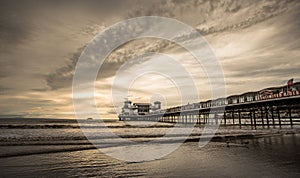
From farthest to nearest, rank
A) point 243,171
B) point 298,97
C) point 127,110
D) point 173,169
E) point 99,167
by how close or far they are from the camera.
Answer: point 127,110 → point 298,97 → point 99,167 → point 173,169 → point 243,171

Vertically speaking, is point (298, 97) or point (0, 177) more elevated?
point (298, 97)

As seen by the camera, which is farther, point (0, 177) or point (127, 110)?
point (127, 110)

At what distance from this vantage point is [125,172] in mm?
7105

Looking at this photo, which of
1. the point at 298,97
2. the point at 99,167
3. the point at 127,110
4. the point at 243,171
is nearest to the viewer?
the point at 243,171

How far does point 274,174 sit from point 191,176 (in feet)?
8.09

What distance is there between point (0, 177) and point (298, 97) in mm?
34464

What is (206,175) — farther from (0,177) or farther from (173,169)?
(0,177)

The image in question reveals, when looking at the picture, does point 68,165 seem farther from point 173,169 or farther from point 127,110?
point 127,110

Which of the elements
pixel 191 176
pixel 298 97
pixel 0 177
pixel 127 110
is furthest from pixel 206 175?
pixel 127 110

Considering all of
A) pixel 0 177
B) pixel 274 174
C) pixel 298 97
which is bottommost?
pixel 0 177

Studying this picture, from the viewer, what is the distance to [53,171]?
7.43 meters

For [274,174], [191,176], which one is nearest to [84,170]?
[191,176]

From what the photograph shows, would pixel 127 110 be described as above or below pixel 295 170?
above

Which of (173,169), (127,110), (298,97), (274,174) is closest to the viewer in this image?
(274,174)
